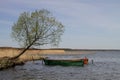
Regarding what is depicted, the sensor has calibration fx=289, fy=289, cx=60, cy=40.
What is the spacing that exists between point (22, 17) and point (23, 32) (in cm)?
284

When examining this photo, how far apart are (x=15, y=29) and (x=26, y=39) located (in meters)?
2.80

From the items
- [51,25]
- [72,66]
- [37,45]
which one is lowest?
[72,66]

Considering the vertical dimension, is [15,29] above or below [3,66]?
above

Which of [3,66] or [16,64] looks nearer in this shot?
[3,66]

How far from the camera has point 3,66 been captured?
48.1 meters

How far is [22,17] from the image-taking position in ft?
176

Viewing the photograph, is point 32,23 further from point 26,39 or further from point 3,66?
point 3,66

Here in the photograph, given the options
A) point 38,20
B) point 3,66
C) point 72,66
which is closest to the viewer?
point 3,66

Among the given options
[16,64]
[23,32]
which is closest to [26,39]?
[23,32]

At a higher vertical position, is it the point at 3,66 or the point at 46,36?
the point at 46,36

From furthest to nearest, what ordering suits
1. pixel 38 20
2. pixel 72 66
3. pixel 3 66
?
1. pixel 72 66
2. pixel 38 20
3. pixel 3 66

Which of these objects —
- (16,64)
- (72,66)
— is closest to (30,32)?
(16,64)

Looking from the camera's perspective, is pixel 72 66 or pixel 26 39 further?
pixel 72 66

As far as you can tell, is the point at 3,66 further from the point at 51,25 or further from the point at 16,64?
the point at 51,25
